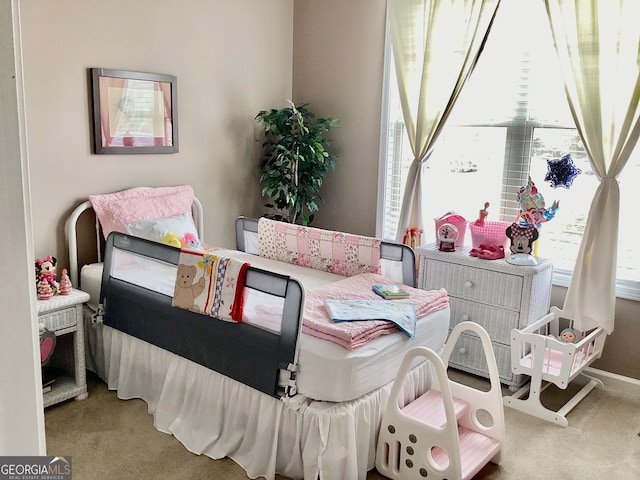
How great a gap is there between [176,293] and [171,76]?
155 centimetres

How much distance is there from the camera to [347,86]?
156 inches

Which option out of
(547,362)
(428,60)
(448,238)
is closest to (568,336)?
(547,362)

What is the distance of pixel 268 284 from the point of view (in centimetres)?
224

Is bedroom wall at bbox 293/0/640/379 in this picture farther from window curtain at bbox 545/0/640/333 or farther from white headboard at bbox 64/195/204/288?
white headboard at bbox 64/195/204/288

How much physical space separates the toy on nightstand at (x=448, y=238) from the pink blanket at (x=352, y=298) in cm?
56

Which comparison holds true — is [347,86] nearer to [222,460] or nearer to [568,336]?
[568,336]

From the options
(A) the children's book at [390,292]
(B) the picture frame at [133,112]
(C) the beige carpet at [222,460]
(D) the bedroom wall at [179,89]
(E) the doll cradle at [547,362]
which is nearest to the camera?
(C) the beige carpet at [222,460]

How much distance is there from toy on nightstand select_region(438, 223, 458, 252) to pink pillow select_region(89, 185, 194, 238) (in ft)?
5.02

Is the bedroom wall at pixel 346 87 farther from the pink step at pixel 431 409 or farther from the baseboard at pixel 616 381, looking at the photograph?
the pink step at pixel 431 409

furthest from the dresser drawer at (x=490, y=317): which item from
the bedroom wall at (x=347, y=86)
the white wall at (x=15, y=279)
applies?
the white wall at (x=15, y=279)

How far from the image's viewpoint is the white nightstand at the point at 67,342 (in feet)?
8.81

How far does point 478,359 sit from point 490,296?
36cm

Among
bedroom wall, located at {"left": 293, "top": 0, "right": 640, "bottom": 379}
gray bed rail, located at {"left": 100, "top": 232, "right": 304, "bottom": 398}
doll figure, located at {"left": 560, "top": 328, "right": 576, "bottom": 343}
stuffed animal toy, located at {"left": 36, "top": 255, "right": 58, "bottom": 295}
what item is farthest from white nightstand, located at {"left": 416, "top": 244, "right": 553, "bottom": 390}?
stuffed animal toy, located at {"left": 36, "top": 255, "right": 58, "bottom": 295}

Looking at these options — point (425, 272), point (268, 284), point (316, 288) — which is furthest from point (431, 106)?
point (268, 284)
